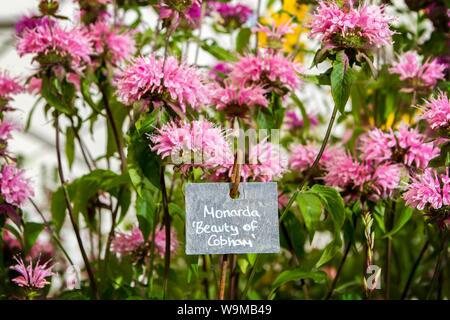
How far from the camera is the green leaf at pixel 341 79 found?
0.86 metres

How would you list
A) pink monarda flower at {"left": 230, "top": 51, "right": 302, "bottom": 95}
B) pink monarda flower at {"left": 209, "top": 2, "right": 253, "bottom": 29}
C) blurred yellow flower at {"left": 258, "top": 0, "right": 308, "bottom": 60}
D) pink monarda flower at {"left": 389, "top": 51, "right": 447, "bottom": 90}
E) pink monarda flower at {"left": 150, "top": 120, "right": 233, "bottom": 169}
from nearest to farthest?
pink monarda flower at {"left": 150, "top": 120, "right": 233, "bottom": 169} < pink monarda flower at {"left": 230, "top": 51, "right": 302, "bottom": 95} < pink monarda flower at {"left": 389, "top": 51, "right": 447, "bottom": 90} < blurred yellow flower at {"left": 258, "top": 0, "right": 308, "bottom": 60} < pink monarda flower at {"left": 209, "top": 2, "right": 253, "bottom": 29}

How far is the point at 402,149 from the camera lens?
3.48ft

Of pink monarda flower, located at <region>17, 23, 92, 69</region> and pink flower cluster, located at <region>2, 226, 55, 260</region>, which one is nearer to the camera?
pink monarda flower, located at <region>17, 23, 92, 69</region>

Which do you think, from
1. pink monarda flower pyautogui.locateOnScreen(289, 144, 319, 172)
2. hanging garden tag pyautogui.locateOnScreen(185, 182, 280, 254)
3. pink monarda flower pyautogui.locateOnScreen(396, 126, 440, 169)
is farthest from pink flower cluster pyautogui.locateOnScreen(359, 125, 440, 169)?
hanging garden tag pyautogui.locateOnScreen(185, 182, 280, 254)

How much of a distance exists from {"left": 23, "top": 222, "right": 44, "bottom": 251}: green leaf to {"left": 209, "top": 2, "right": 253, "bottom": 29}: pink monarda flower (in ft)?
1.91

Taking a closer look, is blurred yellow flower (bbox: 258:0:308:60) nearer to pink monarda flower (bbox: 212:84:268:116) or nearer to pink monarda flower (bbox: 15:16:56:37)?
pink monarda flower (bbox: 212:84:268:116)

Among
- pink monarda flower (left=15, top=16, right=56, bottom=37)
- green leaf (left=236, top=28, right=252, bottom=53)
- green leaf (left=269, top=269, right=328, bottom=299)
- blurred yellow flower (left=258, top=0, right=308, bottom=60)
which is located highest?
blurred yellow flower (left=258, top=0, right=308, bottom=60)

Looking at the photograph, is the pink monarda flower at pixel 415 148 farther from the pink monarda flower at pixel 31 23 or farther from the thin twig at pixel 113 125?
the pink monarda flower at pixel 31 23

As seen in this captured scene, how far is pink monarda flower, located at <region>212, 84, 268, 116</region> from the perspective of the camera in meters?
1.04

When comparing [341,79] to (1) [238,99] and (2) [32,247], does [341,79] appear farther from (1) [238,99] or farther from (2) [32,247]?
(2) [32,247]

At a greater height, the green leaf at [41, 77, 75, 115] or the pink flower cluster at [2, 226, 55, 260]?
the green leaf at [41, 77, 75, 115]

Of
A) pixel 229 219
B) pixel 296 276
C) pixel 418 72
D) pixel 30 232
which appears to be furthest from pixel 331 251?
pixel 30 232
